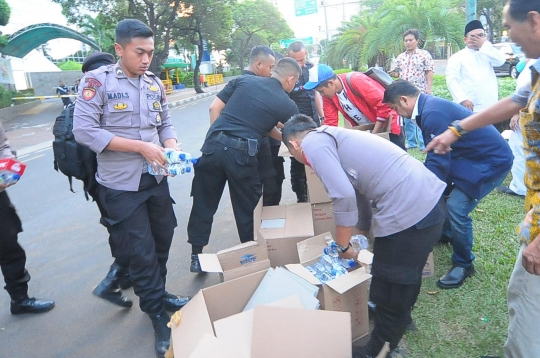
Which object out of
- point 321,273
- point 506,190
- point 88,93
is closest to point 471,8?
point 506,190

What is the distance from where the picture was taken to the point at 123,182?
2.39 meters

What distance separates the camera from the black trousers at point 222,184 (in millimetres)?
3133

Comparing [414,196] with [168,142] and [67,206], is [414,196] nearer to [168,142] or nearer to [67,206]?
[168,142]

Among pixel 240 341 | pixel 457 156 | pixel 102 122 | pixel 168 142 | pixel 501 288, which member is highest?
pixel 102 122

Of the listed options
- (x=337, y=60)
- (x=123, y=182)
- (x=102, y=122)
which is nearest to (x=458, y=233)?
(x=123, y=182)

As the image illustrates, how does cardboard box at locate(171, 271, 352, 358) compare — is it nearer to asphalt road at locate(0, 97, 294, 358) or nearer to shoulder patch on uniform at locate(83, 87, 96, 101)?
asphalt road at locate(0, 97, 294, 358)

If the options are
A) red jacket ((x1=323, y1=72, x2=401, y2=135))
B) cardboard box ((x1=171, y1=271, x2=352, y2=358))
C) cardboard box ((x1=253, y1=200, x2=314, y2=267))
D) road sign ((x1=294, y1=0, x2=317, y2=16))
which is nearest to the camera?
cardboard box ((x1=171, y1=271, x2=352, y2=358))

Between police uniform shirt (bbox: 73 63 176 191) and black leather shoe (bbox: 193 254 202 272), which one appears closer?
police uniform shirt (bbox: 73 63 176 191)

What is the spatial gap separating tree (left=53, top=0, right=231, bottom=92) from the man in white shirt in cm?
1846

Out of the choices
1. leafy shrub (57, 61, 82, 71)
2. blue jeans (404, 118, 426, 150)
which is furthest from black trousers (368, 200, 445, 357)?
leafy shrub (57, 61, 82, 71)

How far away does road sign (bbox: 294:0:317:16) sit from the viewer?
3300 centimetres

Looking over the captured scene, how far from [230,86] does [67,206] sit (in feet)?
10.7

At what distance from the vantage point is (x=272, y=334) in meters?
1.84

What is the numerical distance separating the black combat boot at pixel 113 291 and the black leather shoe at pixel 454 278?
2150mm
